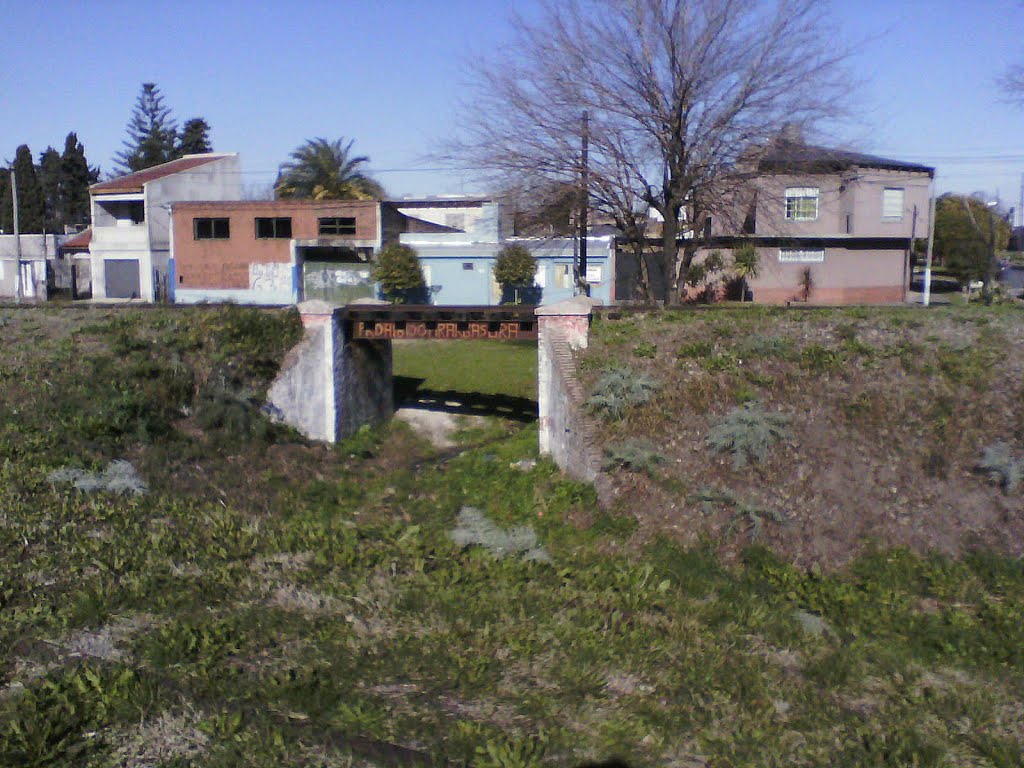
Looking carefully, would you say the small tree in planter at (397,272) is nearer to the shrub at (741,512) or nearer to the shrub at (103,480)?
the shrub at (103,480)

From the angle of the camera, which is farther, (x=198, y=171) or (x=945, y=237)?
(x=945, y=237)

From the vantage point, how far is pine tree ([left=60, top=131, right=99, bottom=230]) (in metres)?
78.6

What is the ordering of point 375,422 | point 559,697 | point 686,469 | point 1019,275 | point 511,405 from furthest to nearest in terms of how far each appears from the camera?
point 1019,275 → point 511,405 → point 375,422 → point 686,469 → point 559,697

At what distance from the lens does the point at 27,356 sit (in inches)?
806

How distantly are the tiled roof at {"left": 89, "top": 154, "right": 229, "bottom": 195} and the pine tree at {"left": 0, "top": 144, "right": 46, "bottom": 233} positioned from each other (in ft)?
88.6

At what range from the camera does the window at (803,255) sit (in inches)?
1779

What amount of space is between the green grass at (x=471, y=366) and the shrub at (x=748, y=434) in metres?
11.1

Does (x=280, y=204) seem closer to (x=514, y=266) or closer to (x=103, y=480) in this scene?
(x=514, y=266)

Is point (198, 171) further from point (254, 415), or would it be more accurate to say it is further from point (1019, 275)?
point (1019, 275)

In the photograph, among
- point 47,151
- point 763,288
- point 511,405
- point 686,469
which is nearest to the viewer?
point 686,469

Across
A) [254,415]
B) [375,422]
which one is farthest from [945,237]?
[254,415]

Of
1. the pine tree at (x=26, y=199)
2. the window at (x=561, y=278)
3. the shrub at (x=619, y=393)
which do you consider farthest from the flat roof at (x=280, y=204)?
the pine tree at (x=26, y=199)

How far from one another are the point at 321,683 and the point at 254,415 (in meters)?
11.7

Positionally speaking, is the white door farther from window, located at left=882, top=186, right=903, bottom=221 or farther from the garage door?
window, located at left=882, top=186, right=903, bottom=221
